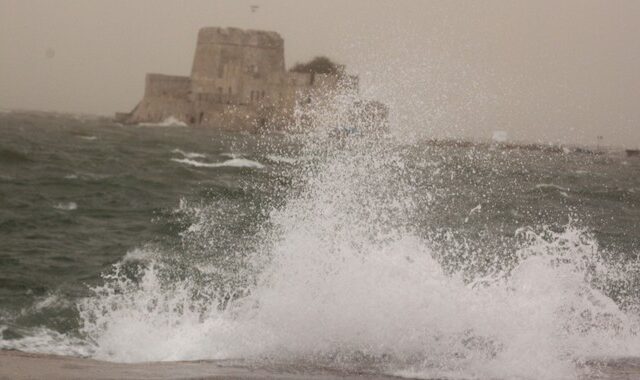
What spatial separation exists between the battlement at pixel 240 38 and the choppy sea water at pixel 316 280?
212ft

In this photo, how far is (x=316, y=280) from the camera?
7.77 metres

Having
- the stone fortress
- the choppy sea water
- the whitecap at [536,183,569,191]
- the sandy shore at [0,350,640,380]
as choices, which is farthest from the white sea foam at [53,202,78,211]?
the stone fortress

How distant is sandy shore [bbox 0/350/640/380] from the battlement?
79732mm

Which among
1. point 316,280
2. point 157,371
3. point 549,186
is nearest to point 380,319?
point 316,280

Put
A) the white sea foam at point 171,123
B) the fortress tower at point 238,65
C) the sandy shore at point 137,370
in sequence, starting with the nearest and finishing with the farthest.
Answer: the sandy shore at point 137,370 < the fortress tower at point 238,65 < the white sea foam at point 171,123

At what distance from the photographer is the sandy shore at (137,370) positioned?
531cm

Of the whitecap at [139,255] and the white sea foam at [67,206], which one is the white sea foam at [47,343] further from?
the white sea foam at [67,206]

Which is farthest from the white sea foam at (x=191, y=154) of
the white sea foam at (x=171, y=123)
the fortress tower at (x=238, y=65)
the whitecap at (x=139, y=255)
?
the white sea foam at (x=171, y=123)

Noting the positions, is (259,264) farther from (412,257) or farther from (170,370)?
(170,370)

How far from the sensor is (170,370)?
18.6 feet

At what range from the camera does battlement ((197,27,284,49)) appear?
3329 inches

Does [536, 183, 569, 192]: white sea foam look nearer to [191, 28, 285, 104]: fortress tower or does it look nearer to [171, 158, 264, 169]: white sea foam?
[171, 158, 264, 169]: white sea foam

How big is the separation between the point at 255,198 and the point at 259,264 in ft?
26.9

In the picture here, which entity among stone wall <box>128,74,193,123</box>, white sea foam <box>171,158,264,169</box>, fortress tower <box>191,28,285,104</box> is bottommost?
white sea foam <box>171,158,264,169</box>
